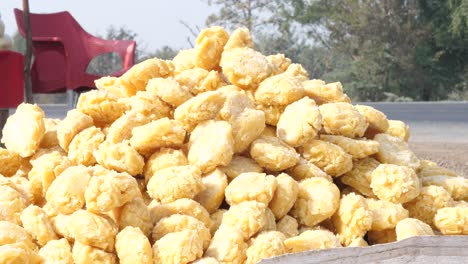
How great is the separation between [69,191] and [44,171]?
18cm

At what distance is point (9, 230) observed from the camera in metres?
1.74

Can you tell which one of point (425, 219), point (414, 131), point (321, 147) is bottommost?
point (414, 131)

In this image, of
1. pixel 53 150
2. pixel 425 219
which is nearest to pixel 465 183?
pixel 425 219

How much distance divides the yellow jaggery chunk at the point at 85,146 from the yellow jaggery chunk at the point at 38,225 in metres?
0.25

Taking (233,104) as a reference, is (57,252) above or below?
below

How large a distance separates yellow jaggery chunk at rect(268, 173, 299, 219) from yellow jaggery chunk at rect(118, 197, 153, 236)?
32 cm

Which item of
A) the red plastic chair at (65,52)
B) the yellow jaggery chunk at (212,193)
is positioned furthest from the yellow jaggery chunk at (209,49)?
the red plastic chair at (65,52)

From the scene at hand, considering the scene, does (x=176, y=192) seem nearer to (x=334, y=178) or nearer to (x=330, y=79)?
(x=334, y=178)

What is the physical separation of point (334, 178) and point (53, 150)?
0.82 metres

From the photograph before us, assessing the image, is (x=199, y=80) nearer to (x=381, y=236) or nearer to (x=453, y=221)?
(x=381, y=236)

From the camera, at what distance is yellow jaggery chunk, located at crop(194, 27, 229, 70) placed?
7.81 feet

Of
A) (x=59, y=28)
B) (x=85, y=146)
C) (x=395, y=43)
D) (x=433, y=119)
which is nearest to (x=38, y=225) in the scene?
(x=85, y=146)

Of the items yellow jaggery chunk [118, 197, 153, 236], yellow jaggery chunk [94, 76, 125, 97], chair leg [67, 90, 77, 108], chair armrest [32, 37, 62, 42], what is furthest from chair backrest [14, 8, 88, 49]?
yellow jaggery chunk [118, 197, 153, 236]

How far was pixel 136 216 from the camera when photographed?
Result: 1.76 meters
